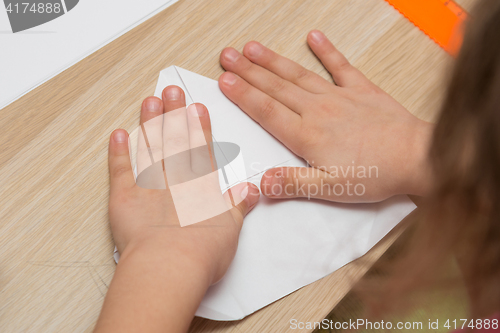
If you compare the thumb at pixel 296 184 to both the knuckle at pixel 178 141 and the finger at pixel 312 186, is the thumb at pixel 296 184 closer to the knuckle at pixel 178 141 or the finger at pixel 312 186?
the finger at pixel 312 186

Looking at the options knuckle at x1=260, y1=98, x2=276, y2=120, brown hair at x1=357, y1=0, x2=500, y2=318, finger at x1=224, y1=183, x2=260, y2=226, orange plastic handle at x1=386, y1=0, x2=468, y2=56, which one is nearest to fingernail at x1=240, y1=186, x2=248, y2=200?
finger at x1=224, y1=183, x2=260, y2=226

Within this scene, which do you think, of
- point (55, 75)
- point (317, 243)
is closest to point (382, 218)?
point (317, 243)

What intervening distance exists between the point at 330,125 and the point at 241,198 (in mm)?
153

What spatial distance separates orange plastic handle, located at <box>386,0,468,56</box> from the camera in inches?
20.0

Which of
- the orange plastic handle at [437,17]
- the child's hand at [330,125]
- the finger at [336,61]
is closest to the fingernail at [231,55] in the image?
the child's hand at [330,125]

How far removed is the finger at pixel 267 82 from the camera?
488 millimetres

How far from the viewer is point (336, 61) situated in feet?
1.61

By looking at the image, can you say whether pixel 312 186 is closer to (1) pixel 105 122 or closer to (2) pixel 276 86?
(2) pixel 276 86

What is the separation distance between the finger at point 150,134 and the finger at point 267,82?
0.11 meters

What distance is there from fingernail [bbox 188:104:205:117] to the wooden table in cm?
5

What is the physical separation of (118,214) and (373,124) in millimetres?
336

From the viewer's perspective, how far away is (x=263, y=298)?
41 centimetres

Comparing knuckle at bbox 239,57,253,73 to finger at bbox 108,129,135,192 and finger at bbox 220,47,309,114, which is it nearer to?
finger at bbox 220,47,309,114

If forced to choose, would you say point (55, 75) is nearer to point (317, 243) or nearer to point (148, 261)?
point (148, 261)
